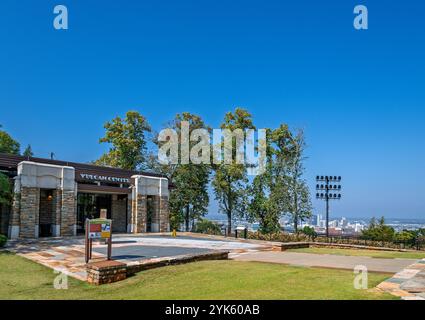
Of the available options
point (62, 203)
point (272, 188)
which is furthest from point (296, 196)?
point (62, 203)

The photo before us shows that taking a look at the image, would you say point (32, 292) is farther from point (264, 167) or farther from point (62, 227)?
point (264, 167)

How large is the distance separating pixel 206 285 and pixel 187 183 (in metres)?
28.1

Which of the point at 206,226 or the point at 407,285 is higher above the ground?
the point at 407,285

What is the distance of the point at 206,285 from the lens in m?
8.82

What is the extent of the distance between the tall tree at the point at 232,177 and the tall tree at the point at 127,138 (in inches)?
337

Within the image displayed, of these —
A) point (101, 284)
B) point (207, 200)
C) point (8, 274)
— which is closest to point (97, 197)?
point (207, 200)

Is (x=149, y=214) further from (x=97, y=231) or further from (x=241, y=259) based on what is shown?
(x=97, y=231)

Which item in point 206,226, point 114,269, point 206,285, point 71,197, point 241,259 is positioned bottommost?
point 206,226

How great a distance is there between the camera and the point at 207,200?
3784 cm

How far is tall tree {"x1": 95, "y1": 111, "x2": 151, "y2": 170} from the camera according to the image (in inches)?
1515

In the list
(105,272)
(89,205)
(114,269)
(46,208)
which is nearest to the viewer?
(105,272)

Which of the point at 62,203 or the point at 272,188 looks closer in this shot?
the point at 62,203

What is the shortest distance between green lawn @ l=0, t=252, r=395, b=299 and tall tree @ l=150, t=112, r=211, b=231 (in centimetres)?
2500

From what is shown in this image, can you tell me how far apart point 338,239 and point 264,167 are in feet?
36.0
